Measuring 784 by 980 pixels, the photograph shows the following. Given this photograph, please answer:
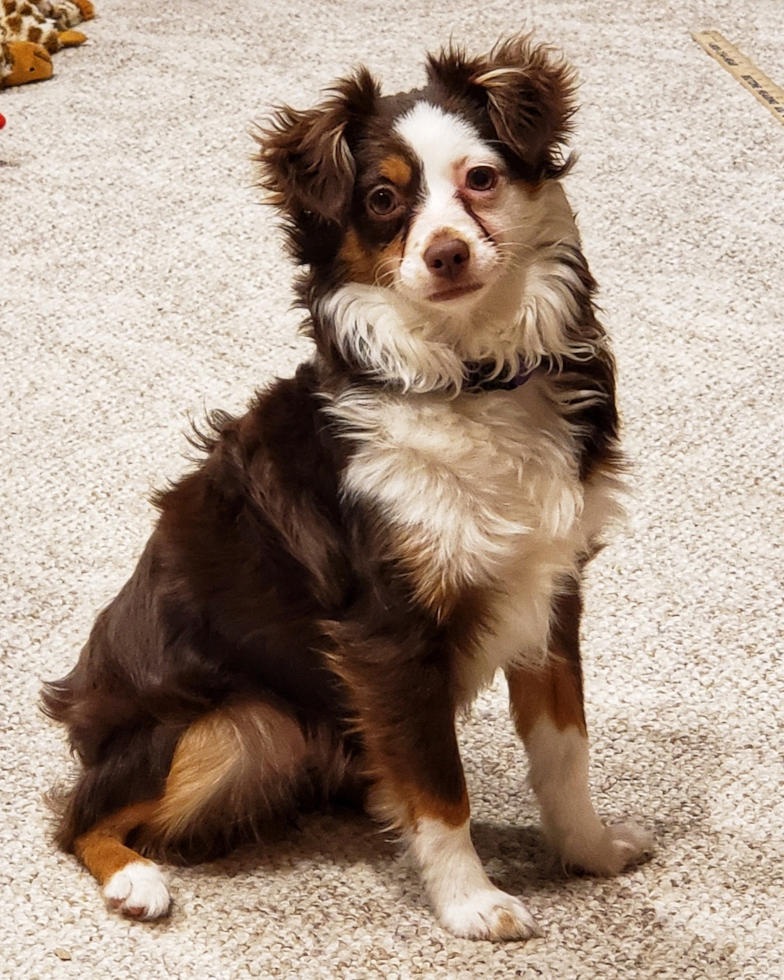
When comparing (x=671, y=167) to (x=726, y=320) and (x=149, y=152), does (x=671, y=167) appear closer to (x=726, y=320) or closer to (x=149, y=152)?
(x=726, y=320)

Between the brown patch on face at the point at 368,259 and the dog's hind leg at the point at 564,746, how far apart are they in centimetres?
57

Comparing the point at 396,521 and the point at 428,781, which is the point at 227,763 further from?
the point at 396,521

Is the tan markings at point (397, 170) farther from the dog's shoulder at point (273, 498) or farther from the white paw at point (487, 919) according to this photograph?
the white paw at point (487, 919)

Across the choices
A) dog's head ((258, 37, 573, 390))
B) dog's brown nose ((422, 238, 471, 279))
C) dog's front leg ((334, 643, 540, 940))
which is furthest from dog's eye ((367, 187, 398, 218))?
dog's front leg ((334, 643, 540, 940))

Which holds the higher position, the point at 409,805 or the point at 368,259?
the point at 368,259

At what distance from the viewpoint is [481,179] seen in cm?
184

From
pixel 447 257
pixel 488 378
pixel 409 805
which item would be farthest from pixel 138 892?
pixel 447 257

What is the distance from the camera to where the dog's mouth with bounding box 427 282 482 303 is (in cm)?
181

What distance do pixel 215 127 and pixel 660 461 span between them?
2.36 m

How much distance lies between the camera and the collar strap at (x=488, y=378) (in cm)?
194

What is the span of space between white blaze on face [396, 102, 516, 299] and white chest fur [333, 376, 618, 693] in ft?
0.64

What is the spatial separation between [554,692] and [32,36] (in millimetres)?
4112

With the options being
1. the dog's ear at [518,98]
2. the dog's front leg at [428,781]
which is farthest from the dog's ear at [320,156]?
the dog's front leg at [428,781]

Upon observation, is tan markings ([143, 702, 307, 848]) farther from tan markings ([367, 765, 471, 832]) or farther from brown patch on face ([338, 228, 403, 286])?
brown patch on face ([338, 228, 403, 286])
